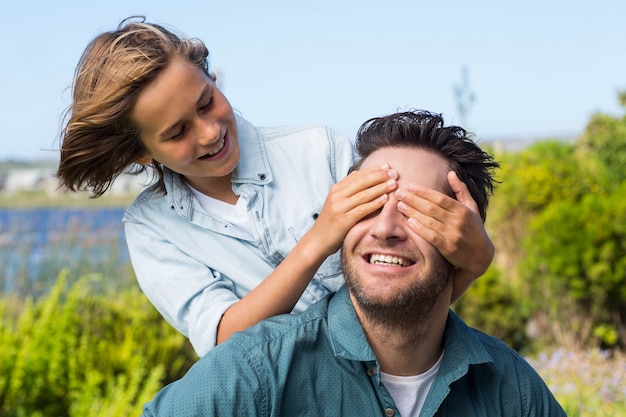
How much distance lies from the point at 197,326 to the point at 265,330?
1.25ft

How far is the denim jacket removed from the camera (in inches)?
104

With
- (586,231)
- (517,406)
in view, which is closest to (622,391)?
(586,231)

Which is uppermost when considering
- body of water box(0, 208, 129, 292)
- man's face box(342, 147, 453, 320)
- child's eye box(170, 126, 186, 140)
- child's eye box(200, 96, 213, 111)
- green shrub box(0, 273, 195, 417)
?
child's eye box(200, 96, 213, 111)

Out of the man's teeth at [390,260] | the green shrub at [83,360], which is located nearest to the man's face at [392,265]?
the man's teeth at [390,260]

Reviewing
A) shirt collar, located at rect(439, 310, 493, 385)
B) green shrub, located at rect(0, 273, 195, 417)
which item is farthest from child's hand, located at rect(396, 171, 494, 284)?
green shrub, located at rect(0, 273, 195, 417)

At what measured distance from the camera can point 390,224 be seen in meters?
2.12

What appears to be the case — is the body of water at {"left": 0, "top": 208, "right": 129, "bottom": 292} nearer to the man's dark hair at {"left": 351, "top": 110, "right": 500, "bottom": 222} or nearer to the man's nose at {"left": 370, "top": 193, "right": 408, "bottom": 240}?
the man's dark hair at {"left": 351, "top": 110, "right": 500, "bottom": 222}

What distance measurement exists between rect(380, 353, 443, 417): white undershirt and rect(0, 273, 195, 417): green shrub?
2.26 m

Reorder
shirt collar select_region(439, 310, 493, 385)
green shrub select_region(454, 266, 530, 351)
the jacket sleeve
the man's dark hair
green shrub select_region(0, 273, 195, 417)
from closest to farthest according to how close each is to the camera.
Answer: shirt collar select_region(439, 310, 493, 385)
the man's dark hair
the jacket sleeve
green shrub select_region(0, 273, 195, 417)
green shrub select_region(454, 266, 530, 351)

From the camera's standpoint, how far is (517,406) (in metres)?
2.34

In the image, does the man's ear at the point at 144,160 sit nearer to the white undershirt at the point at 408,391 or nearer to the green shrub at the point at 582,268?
the white undershirt at the point at 408,391

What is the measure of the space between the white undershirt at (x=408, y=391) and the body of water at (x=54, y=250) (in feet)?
20.0

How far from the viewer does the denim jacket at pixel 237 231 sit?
8.70 feet

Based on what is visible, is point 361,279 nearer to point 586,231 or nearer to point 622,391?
point 622,391
